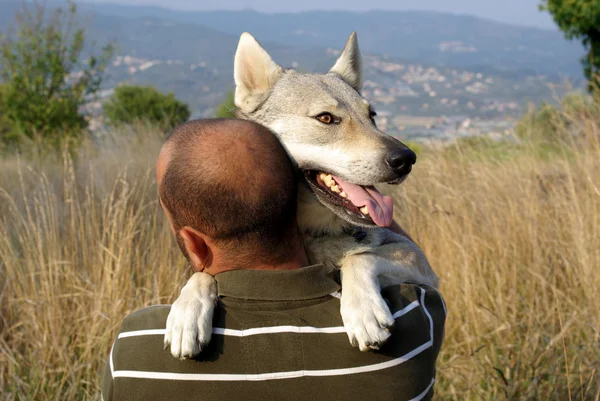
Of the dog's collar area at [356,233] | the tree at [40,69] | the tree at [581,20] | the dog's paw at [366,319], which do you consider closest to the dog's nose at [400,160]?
the dog's collar area at [356,233]

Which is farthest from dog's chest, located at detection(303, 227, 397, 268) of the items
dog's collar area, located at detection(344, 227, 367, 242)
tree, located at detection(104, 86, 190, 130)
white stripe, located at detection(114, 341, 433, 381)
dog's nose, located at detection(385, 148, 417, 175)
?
tree, located at detection(104, 86, 190, 130)

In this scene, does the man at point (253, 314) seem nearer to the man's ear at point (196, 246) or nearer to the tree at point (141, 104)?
the man's ear at point (196, 246)

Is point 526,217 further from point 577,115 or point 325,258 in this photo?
point 325,258

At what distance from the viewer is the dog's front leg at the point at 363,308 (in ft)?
5.38

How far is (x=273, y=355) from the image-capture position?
1539 millimetres

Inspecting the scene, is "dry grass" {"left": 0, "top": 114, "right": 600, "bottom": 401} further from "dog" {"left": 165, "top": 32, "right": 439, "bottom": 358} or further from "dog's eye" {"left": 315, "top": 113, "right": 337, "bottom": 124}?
"dog's eye" {"left": 315, "top": 113, "right": 337, "bottom": 124}

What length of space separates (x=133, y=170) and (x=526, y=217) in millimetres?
4367

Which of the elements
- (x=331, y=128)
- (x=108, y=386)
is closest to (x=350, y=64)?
(x=331, y=128)

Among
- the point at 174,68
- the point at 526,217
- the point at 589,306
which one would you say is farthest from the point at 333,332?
the point at 174,68

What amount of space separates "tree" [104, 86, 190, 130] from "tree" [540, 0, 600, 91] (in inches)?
408

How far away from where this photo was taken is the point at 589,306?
4133 millimetres

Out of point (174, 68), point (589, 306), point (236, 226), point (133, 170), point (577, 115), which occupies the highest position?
point (236, 226)

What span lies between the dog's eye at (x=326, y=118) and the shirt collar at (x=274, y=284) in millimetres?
1243

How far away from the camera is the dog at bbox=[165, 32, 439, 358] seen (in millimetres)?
2340
